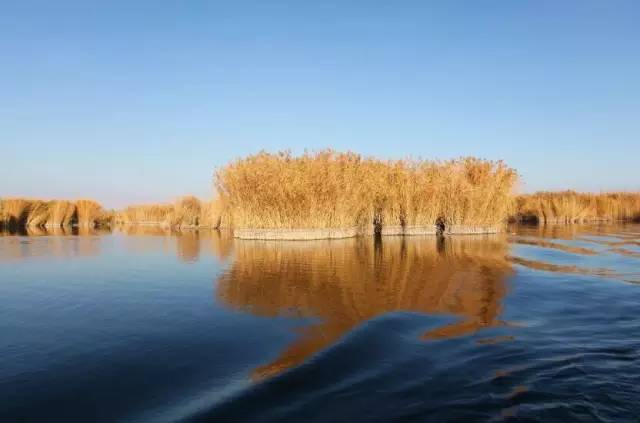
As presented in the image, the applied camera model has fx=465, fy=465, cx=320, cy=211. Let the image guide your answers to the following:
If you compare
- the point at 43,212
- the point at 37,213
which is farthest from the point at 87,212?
the point at 37,213

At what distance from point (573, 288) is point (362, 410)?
24.5 feet

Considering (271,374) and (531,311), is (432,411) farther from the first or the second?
(531,311)

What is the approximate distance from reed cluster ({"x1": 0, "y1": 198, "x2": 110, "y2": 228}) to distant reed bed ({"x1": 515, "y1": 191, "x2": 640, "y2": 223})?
42.0m

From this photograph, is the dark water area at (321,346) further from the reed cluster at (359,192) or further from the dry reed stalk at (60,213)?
the dry reed stalk at (60,213)

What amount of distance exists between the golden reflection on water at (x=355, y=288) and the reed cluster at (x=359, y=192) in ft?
19.1

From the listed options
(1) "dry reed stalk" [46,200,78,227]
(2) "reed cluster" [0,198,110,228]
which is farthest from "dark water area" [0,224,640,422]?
(1) "dry reed stalk" [46,200,78,227]

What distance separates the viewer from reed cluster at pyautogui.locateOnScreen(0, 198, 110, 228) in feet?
135

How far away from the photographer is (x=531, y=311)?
7.70 metres

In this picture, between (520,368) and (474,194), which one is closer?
(520,368)

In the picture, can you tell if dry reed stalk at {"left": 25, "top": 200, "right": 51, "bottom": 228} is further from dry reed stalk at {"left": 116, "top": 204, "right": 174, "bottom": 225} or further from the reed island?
the reed island

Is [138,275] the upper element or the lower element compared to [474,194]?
lower

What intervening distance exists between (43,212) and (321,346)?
45376mm

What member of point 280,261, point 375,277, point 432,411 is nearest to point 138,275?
point 280,261

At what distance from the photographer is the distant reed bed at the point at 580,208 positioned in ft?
133
